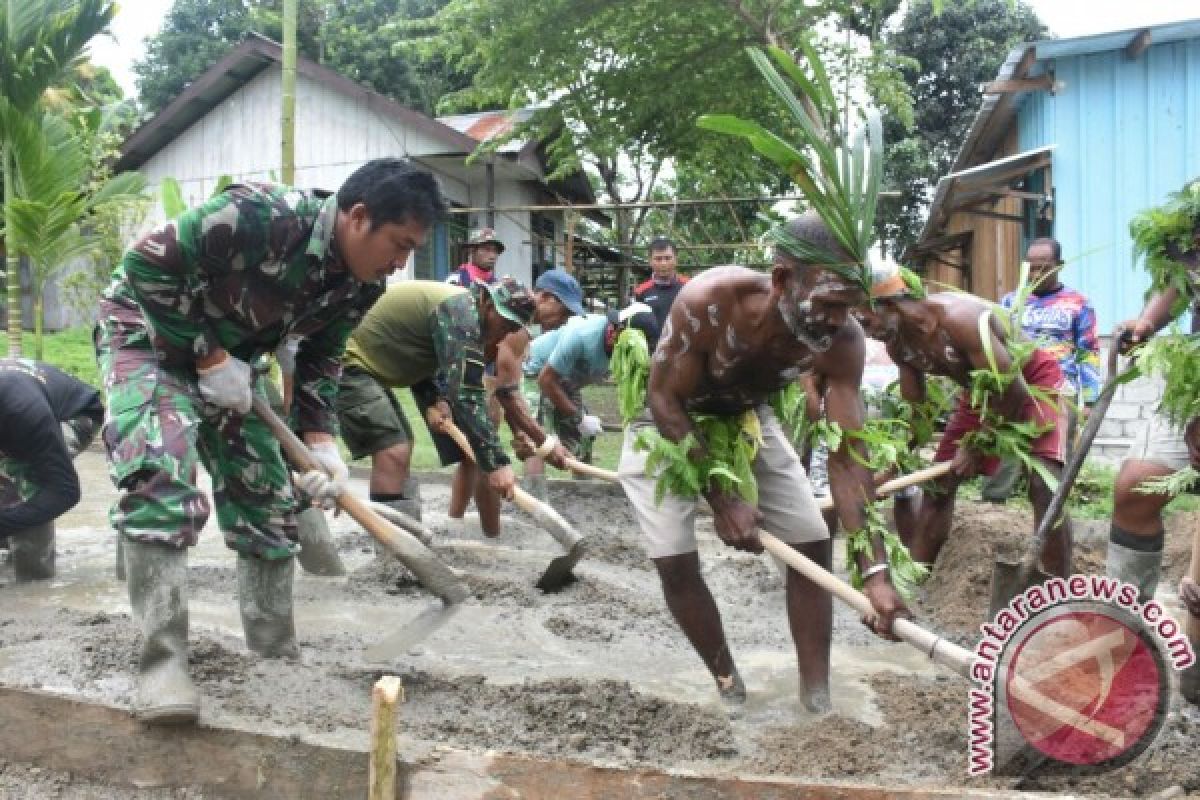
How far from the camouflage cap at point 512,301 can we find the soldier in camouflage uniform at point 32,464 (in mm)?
2213

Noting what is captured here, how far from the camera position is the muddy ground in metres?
3.18

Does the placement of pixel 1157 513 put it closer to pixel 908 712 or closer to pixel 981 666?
pixel 908 712

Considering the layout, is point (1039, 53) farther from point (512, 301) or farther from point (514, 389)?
point (512, 301)

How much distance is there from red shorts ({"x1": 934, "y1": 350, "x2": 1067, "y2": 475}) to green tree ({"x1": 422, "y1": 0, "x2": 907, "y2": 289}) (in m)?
8.51

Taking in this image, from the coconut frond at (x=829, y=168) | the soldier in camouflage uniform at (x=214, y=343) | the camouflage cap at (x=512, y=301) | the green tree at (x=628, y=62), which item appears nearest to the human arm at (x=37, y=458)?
the soldier in camouflage uniform at (x=214, y=343)

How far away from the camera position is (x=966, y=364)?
5035mm

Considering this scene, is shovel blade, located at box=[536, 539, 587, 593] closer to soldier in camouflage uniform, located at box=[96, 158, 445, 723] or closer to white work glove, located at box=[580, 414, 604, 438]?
soldier in camouflage uniform, located at box=[96, 158, 445, 723]

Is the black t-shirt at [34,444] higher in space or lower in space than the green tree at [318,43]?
lower

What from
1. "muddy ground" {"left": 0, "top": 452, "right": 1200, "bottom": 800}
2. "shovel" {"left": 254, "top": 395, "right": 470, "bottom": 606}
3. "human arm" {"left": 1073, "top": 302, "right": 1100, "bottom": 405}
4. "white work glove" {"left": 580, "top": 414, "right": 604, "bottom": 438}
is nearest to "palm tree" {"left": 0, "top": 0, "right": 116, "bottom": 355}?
"muddy ground" {"left": 0, "top": 452, "right": 1200, "bottom": 800}

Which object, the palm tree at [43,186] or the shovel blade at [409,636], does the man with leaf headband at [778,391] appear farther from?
the palm tree at [43,186]

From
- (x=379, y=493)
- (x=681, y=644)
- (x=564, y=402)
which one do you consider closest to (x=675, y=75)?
(x=564, y=402)

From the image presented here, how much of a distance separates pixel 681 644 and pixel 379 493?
6.66 feet

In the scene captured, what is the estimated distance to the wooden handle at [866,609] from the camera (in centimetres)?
310

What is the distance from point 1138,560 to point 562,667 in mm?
2316
